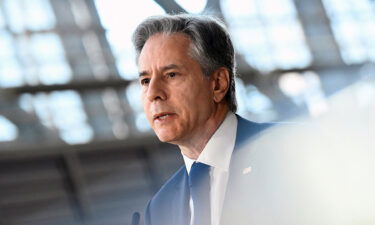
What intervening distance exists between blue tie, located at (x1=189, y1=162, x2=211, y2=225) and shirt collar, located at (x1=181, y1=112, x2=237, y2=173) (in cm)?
2

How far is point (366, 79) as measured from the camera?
40.2 feet

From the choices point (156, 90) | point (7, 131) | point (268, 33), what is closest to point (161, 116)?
point (156, 90)

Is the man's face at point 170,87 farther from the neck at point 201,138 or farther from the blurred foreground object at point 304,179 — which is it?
the blurred foreground object at point 304,179

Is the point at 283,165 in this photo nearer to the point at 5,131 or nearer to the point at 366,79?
the point at 5,131

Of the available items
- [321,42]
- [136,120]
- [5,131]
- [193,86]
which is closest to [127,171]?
[136,120]

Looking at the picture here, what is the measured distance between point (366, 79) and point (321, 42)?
3.18 ft

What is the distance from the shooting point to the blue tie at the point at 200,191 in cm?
152

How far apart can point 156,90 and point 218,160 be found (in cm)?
19

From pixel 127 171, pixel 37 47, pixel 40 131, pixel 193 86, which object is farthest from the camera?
pixel 127 171

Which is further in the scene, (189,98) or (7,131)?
(7,131)

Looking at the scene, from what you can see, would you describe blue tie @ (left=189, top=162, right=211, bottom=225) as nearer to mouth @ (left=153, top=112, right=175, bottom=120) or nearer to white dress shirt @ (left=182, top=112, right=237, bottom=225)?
white dress shirt @ (left=182, top=112, right=237, bottom=225)

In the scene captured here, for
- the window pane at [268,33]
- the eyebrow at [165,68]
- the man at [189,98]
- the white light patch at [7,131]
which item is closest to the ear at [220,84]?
the man at [189,98]

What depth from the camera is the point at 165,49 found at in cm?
153

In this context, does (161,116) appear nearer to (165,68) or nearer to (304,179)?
(165,68)
